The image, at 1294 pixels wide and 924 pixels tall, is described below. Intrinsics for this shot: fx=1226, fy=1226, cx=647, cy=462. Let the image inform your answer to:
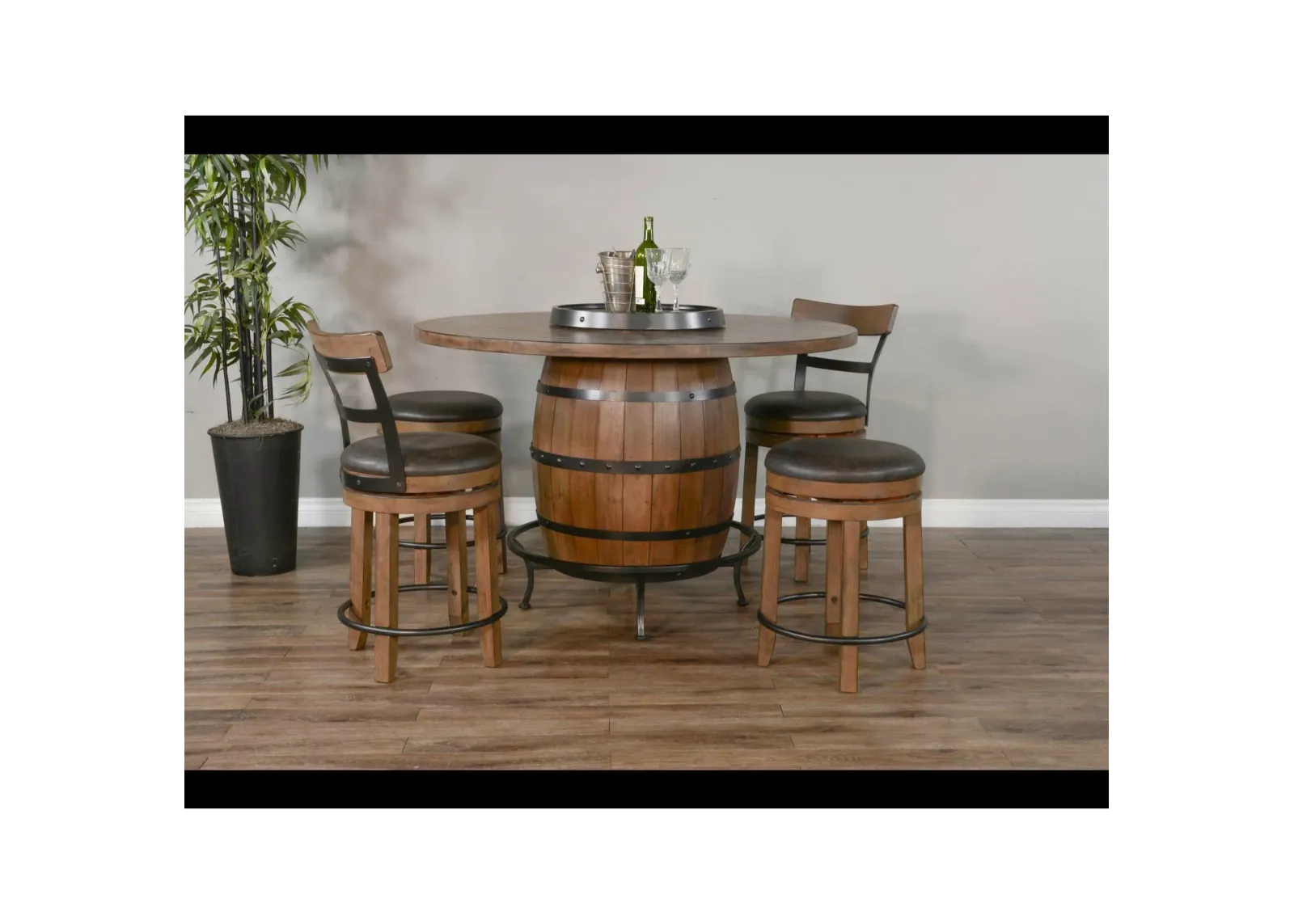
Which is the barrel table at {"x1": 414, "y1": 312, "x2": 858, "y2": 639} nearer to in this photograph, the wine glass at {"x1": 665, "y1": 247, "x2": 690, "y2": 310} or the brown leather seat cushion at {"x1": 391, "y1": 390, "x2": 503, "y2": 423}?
the wine glass at {"x1": 665, "y1": 247, "x2": 690, "y2": 310}

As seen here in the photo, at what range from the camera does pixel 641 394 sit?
3346mm

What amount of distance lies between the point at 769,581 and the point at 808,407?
937mm

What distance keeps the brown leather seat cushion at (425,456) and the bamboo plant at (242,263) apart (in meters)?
0.90

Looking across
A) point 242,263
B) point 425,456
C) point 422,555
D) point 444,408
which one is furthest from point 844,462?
point 242,263

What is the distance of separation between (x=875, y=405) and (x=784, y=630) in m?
2.08

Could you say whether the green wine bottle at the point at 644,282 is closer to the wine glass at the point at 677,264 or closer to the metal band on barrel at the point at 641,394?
the wine glass at the point at 677,264

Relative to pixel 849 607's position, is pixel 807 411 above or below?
above

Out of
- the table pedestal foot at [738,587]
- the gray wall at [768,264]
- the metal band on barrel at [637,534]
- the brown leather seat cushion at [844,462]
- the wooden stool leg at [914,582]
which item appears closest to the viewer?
the brown leather seat cushion at [844,462]

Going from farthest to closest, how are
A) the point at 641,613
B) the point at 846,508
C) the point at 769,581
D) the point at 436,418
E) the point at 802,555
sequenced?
the point at 802,555 < the point at 436,418 < the point at 641,613 < the point at 769,581 < the point at 846,508

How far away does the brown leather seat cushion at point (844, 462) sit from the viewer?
10.0 feet

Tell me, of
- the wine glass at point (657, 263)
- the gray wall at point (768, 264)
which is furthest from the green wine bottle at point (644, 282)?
the gray wall at point (768, 264)

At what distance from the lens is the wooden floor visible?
2811 millimetres

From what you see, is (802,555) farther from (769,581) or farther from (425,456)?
(425,456)

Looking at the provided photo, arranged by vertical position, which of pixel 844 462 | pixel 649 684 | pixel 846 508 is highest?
pixel 844 462
